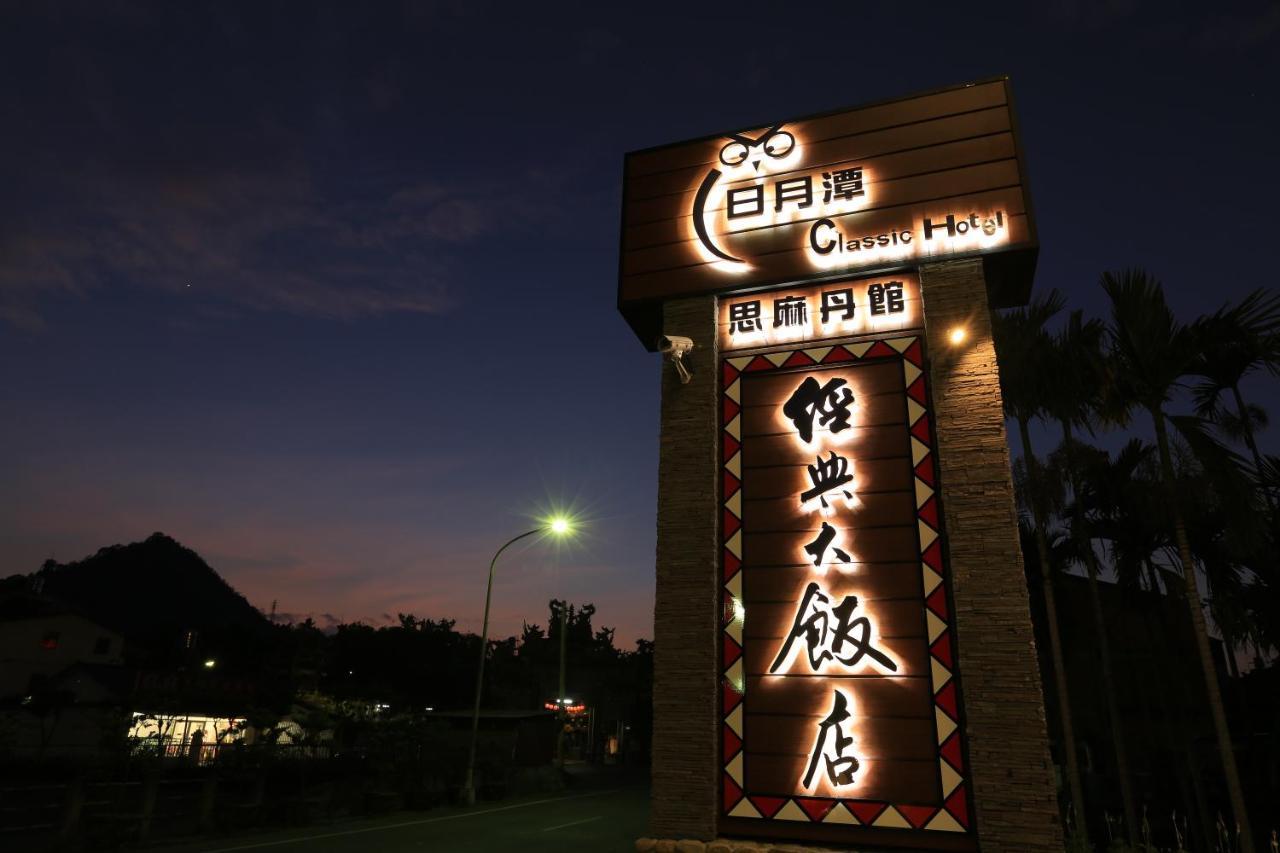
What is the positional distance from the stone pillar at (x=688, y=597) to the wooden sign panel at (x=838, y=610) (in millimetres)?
245

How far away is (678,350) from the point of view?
12172 millimetres

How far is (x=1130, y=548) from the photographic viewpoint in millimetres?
22578

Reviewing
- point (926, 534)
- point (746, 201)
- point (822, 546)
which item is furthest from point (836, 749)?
point (746, 201)

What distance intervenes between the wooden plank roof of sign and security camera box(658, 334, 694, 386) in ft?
3.96

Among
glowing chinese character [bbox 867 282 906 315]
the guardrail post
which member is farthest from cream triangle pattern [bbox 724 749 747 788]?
the guardrail post

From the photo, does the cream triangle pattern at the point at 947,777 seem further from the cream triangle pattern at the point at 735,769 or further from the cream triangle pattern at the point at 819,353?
the cream triangle pattern at the point at 819,353

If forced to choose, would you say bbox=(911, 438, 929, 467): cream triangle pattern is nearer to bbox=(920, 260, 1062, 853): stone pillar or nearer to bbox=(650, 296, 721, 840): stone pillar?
bbox=(920, 260, 1062, 853): stone pillar

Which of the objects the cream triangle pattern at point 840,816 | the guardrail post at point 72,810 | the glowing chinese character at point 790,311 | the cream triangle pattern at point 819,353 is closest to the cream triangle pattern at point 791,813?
the cream triangle pattern at point 840,816

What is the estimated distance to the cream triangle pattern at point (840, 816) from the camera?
9.21m

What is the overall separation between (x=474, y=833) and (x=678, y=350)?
17283mm

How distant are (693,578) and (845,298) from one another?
517 centimetres

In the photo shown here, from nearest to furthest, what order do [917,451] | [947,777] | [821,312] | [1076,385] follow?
[947,777] → [917,451] → [821,312] → [1076,385]

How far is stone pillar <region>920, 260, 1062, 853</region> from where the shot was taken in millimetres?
8625

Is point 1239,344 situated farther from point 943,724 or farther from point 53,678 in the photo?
point 53,678
